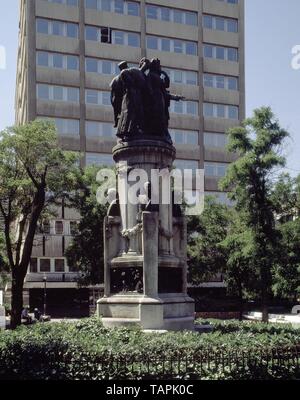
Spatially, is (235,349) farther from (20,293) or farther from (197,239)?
(197,239)

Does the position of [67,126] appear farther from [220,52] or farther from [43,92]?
[220,52]

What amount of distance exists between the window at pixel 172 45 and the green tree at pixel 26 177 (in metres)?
34.0

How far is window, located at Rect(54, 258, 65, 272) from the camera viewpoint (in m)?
58.0

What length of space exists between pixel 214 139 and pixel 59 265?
2273cm

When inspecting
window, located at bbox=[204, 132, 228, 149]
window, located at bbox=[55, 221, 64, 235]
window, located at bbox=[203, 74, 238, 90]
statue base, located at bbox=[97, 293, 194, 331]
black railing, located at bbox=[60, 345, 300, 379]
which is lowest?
black railing, located at bbox=[60, 345, 300, 379]

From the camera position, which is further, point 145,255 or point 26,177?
point 26,177

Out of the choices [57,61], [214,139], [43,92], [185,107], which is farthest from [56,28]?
[214,139]

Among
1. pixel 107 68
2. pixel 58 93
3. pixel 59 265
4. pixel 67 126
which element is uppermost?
pixel 107 68

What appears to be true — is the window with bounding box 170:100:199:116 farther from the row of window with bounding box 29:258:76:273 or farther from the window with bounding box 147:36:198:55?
the row of window with bounding box 29:258:76:273

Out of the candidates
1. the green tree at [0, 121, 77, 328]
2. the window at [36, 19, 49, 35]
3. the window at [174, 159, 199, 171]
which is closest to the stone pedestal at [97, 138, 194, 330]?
the green tree at [0, 121, 77, 328]

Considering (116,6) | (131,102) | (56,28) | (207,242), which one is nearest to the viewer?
(131,102)

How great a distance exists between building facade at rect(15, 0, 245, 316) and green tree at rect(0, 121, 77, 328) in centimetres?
2138

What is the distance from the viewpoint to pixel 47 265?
57688mm
